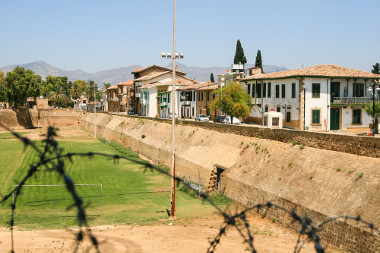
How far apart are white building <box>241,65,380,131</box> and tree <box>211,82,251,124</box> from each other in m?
6.38

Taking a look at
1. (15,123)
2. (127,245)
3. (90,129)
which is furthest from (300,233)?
(15,123)

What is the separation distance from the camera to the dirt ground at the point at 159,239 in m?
20.7

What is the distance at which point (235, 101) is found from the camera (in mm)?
60375

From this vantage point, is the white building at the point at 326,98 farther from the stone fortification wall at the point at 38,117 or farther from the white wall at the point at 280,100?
the stone fortification wall at the point at 38,117

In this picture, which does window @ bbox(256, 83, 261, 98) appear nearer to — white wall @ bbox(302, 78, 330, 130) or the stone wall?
white wall @ bbox(302, 78, 330, 130)

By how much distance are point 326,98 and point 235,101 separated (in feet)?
43.3

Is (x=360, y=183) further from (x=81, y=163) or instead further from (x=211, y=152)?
(x=81, y=163)

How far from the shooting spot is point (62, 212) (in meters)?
29.1

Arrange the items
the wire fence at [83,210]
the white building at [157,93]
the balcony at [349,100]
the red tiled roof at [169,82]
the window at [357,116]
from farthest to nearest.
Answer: the red tiled roof at [169,82] < the white building at [157,93] < the window at [357,116] < the balcony at [349,100] < the wire fence at [83,210]

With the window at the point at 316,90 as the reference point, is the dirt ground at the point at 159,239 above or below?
below

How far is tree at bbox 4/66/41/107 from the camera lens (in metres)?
105

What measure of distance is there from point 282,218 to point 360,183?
5.01m

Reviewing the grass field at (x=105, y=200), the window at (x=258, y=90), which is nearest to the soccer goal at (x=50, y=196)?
the grass field at (x=105, y=200)

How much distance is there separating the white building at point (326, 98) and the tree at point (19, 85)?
7344cm
